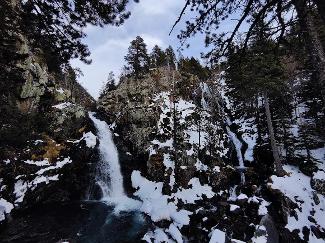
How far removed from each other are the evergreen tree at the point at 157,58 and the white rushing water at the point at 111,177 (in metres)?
33.2

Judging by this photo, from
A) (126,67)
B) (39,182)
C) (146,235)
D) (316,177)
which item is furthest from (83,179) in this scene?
(126,67)

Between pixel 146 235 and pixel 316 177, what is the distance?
13.4 meters

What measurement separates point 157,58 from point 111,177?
42.7 meters

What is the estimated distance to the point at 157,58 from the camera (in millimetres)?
64875

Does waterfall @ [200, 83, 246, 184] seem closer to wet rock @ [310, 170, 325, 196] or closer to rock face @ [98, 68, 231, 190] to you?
rock face @ [98, 68, 231, 190]

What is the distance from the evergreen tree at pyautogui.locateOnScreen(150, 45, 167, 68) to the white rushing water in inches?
1308

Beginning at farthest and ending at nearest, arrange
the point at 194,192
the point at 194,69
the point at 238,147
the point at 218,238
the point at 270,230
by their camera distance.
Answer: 1. the point at 194,69
2. the point at 238,147
3. the point at 194,192
4. the point at 270,230
5. the point at 218,238

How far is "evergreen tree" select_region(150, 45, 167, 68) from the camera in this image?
6048cm

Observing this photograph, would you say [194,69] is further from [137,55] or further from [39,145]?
[39,145]

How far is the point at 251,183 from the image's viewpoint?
24.8m

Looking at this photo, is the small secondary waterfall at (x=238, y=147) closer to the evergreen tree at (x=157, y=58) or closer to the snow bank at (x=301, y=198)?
the snow bank at (x=301, y=198)

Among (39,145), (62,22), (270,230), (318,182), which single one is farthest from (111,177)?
(62,22)

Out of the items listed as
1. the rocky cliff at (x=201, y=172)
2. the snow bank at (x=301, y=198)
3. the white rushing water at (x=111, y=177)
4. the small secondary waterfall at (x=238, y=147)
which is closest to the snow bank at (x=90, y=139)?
the white rushing water at (x=111, y=177)

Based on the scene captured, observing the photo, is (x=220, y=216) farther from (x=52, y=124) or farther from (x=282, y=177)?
(x=52, y=124)
